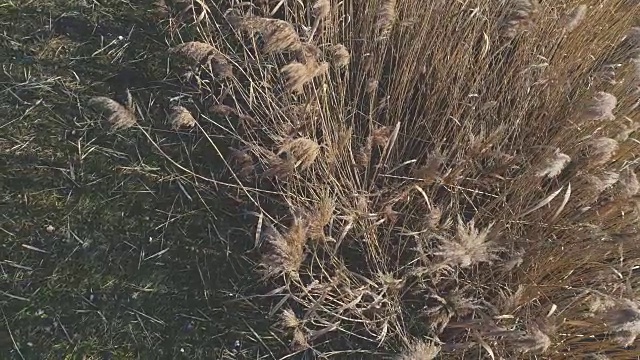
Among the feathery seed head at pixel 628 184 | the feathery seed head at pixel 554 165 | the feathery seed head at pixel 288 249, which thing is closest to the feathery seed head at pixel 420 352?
the feathery seed head at pixel 288 249

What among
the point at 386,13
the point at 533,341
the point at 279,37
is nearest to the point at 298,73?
the point at 279,37

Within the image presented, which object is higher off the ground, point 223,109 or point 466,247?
point 466,247

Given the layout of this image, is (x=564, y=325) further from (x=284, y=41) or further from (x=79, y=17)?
(x=79, y=17)

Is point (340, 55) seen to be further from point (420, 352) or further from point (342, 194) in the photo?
point (420, 352)

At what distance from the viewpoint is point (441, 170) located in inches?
84.7

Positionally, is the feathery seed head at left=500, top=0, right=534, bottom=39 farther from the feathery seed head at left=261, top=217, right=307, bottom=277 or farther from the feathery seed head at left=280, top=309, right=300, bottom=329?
the feathery seed head at left=280, top=309, right=300, bottom=329

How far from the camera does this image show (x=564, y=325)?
79.7 inches

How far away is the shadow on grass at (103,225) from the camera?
2.12 meters

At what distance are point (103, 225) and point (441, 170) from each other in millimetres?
992

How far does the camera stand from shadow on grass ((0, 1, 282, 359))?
83.7 inches

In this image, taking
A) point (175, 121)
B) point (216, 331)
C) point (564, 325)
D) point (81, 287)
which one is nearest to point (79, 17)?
point (175, 121)

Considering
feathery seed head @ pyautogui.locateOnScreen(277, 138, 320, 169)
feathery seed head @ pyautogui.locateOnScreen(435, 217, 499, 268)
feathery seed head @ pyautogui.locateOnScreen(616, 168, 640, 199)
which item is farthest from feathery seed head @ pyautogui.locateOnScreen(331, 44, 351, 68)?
feathery seed head @ pyautogui.locateOnScreen(616, 168, 640, 199)

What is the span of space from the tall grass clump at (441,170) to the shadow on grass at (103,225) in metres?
0.14

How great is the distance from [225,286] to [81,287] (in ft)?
1.32
